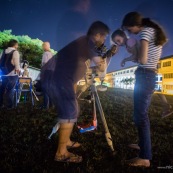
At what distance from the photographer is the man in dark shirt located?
3.25m

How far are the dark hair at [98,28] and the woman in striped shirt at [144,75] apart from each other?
30cm

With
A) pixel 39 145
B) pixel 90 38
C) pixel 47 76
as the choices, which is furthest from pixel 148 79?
pixel 39 145

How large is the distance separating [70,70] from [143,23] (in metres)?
1.40

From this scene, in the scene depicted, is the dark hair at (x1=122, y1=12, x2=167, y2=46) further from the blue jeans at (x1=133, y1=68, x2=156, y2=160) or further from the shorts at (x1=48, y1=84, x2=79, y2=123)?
the shorts at (x1=48, y1=84, x2=79, y2=123)

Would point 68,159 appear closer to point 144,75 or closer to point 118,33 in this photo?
point 144,75

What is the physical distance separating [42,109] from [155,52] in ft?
19.0

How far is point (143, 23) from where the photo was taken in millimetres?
3152

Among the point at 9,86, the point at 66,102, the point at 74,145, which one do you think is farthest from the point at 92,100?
the point at 9,86

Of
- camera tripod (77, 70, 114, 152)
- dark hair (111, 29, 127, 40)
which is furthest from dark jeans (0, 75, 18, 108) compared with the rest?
dark hair (111, 29, 127, 40)

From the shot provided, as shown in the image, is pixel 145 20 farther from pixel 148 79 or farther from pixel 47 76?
pixel 47 76

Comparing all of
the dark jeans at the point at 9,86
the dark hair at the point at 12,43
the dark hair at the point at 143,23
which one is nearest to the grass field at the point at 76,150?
the dark hair at the point at 143,23

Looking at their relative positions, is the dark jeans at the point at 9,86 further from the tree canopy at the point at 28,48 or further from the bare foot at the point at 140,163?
the tree canopy at the point at 28,48

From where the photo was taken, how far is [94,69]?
353cm

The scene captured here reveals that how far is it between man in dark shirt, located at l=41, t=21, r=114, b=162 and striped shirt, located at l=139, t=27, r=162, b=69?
2.06 feet
